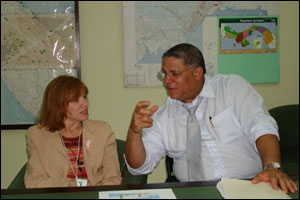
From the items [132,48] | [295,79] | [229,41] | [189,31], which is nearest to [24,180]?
[132,48]

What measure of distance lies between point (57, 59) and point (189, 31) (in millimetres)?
1276

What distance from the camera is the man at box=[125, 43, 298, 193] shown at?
1.94 m

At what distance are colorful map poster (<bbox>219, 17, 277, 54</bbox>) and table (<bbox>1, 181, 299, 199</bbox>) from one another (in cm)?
195

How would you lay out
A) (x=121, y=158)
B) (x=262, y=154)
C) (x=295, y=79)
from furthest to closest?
(x=295, y=79), (x=121, y=158), (x=262, y=154)

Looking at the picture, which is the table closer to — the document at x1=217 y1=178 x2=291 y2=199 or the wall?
the document at x1=217 y1=178 x2=291 y2=199

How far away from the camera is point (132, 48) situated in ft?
9.86

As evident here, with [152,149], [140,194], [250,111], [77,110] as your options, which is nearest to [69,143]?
[77,110]

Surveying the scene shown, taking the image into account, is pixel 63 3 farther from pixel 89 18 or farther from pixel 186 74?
pixel 186 74

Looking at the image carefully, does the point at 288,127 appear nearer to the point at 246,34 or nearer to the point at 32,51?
the point at 246,34

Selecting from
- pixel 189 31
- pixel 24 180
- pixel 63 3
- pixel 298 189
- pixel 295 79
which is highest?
pixel 63 3

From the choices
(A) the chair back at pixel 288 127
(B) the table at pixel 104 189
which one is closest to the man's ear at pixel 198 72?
(B) the table at pixel 104 189

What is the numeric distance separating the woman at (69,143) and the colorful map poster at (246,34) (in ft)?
5.01

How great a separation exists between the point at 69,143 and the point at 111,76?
1045 mm

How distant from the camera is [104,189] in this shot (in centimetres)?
130
